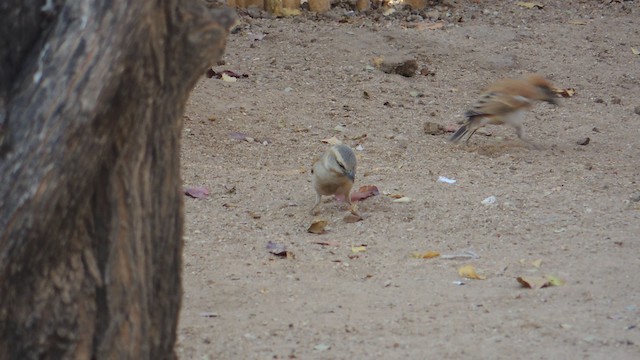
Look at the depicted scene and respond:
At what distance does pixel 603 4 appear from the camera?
13367 millimetres

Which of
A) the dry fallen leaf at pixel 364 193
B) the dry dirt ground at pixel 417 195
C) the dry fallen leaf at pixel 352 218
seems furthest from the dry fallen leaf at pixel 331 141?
the dry fallen leaf at pixel 352 218

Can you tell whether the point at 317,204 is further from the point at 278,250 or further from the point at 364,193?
the point at 278,250

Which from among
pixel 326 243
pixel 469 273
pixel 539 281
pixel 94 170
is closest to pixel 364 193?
pixel 326 243

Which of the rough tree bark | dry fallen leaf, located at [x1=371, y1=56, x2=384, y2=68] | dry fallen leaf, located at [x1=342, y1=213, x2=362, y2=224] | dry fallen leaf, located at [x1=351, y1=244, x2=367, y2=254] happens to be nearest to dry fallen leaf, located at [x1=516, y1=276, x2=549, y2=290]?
dry fallen leaf, located at [x1=351, y1=244, x2=367, y2=254]

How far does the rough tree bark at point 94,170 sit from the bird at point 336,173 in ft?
11.1

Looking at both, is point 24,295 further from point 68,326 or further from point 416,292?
point 416,292

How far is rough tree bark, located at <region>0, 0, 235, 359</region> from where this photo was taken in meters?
3.18

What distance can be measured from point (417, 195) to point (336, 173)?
0.74 metres

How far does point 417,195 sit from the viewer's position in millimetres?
7469

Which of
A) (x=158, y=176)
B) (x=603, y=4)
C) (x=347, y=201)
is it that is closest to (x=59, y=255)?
(x=158, y=176)

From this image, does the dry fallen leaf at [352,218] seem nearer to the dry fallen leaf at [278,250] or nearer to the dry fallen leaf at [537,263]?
the dry fallen leaf at [278,250]

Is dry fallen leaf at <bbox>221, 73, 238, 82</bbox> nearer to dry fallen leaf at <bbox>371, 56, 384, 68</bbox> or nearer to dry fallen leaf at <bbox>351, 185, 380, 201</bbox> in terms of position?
dry fallen leaf at <bbox>371, 56, 384, 68</bbox>

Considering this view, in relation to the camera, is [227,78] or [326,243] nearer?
[326,243]

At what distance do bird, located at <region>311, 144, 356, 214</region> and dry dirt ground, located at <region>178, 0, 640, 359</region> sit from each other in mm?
186
